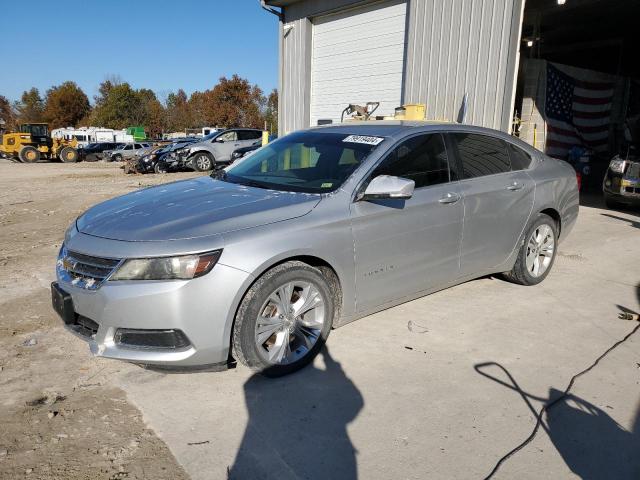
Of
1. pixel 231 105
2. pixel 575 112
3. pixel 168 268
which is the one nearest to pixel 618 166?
pixel 575 112

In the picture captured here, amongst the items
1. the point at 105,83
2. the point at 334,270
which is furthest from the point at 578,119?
the point at 105,83

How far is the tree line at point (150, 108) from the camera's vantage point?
63938mm

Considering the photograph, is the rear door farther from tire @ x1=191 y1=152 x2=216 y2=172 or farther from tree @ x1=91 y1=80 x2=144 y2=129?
tree @ x1=91 y1=80 x2=144 y2=129

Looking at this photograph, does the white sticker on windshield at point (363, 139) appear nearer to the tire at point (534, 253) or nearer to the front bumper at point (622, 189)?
the tire at point (534, 253)

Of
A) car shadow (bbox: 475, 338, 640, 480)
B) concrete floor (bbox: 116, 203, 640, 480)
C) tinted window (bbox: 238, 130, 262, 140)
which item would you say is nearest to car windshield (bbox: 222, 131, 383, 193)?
concrete floor (bbox: 116, 203, 640, 480)

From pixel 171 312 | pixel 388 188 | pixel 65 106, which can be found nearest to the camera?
pixel 171 312

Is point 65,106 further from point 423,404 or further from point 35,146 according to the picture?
point 423,404

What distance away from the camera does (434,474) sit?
2.38 metres

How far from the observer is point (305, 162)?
414 centimetres

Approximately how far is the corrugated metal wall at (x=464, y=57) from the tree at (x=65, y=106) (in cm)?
7801

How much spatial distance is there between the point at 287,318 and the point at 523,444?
151 centimetres

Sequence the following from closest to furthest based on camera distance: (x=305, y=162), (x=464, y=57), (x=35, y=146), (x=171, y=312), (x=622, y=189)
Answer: (x=171, y=312)
(x=305, y=162)
(x=464, y=57)
(x=622, y=189)
(x=35, y=146)

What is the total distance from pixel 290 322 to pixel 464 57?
755cm

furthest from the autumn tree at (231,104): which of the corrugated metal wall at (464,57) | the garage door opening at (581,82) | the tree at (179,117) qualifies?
the corrugated metal wall at (464,57)
